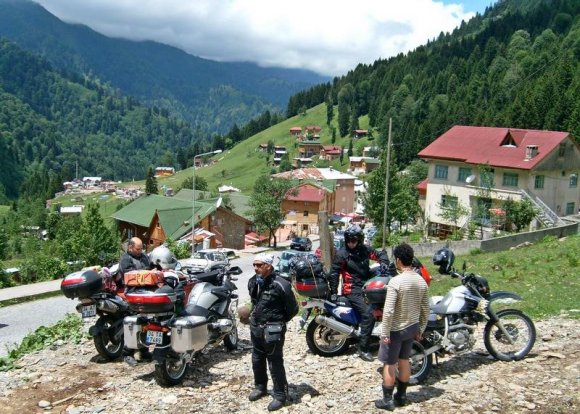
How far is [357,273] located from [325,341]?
1284 millimetres

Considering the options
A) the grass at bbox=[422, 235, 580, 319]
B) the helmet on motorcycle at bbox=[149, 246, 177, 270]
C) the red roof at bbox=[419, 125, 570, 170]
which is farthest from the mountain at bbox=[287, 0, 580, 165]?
the helmet on motorcycle at bbox=[149, 246, 177, 270]

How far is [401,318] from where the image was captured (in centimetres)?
652

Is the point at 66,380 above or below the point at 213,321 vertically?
below

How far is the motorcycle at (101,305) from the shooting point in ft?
29.5

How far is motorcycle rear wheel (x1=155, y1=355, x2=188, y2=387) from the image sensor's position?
7.88 meters

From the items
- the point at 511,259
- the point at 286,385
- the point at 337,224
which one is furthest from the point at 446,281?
the point at 337,224

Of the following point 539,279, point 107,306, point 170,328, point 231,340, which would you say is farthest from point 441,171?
point 170,328

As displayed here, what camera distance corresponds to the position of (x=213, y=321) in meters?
9.09

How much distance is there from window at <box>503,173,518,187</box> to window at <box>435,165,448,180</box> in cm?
563

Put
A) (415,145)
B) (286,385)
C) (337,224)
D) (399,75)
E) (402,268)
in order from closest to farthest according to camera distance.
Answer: (402,268)
(286,385)
(337,224)
(415,145)
(399,75)

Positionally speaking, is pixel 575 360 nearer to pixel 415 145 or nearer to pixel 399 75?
pixel 415 145

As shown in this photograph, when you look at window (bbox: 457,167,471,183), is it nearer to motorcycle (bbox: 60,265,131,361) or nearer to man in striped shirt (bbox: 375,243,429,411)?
motorcycle (bbox: 60,265,131,361)

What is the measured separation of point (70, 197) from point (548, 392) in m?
186

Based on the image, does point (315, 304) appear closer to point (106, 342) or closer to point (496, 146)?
point (106, 342)
